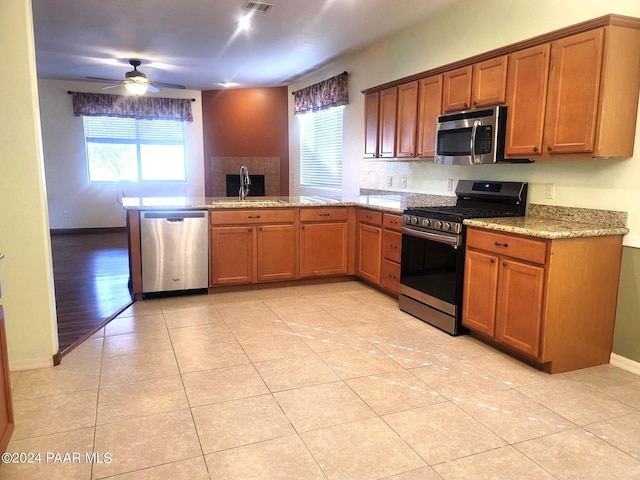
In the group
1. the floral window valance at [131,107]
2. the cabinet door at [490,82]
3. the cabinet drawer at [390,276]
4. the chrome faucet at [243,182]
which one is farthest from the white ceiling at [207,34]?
the cabinet drawer at [390,276]

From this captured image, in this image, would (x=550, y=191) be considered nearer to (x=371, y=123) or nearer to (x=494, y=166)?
(x=494, y=166)

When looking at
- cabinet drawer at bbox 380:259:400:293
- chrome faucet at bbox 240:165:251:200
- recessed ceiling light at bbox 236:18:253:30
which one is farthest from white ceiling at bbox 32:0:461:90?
cabinet drawer at bbox 380:259:400:293

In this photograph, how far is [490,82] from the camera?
329 centimetres

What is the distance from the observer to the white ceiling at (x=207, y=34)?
404 centimetres

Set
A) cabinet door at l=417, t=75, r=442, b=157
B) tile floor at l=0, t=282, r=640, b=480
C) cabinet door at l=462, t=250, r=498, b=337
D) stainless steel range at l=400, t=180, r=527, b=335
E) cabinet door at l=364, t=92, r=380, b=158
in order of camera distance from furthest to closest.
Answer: cabinet door at l=364, t=92, r=380, b=158, cabinet door at l=417, t=75, r=442, b=157, stainless steel range at l=400, t=180, r=527, b=335, cabinet door at l=462, t=250, r=498, b=337, tile floor at l=0, t=282, r=640, b=480

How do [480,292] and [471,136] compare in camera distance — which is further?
[471,136]

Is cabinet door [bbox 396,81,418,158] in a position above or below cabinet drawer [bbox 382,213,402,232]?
above

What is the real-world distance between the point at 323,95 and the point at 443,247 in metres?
3.68

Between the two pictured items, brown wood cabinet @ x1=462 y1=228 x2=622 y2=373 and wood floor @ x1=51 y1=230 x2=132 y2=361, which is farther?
wood floor @ x1=51 y1=230 x2=132 y2=361

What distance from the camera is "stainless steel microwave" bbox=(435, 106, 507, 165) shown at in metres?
3.21

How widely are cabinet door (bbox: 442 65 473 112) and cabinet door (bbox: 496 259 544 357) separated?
1408 mm

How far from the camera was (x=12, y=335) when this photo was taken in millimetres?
2664

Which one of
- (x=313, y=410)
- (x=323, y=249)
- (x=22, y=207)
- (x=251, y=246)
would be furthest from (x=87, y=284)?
(x=313, y=410)

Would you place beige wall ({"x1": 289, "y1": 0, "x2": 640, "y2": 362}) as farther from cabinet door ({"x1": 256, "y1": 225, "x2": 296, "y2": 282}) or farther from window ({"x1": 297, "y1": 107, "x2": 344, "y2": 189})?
cabinet door ({"x1": 256, "y1": 225, "x2": 296, "y2": 282})
